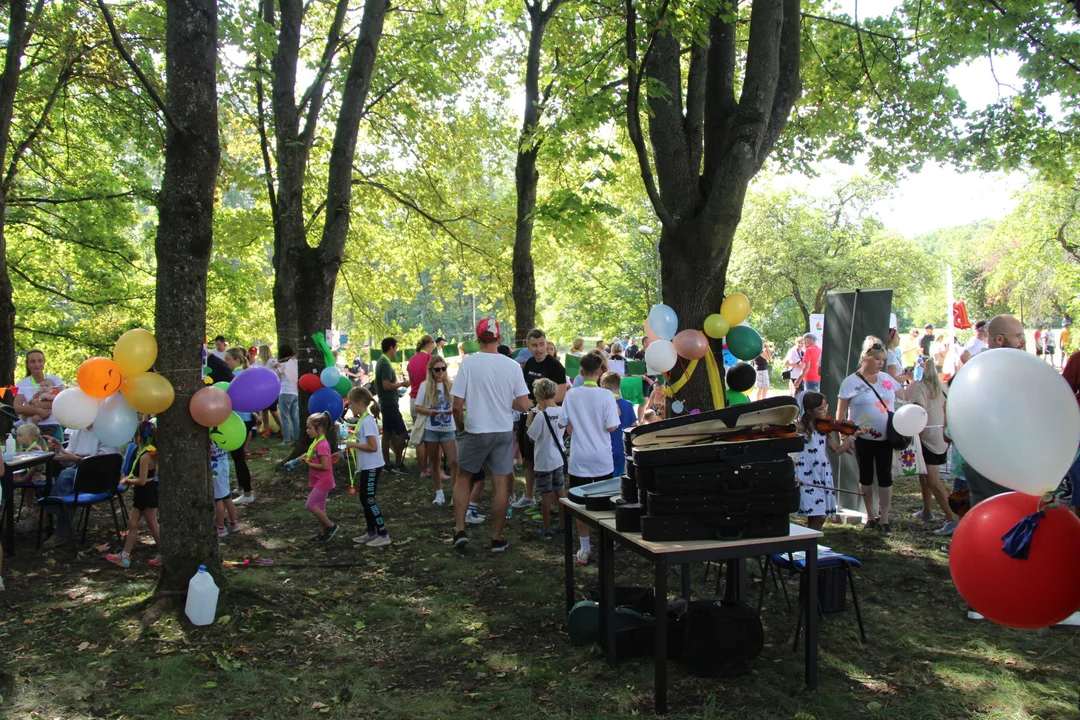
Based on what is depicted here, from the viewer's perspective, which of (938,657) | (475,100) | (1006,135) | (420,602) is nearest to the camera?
(938,657)

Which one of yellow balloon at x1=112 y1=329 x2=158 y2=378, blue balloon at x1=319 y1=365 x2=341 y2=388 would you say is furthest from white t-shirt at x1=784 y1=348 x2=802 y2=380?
yellow balloon at x1=112 y1=329 x2=158 y2=378

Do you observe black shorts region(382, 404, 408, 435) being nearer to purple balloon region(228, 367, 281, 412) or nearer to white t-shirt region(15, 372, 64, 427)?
white t-shirt region(15, 372, 64, 427)

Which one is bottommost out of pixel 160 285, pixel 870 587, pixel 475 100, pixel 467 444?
pixel 870 587

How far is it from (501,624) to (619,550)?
193cm

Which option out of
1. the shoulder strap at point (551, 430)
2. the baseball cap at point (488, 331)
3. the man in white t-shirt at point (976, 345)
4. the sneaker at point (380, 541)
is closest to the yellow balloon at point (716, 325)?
the shoulder strap at point (551, 430)

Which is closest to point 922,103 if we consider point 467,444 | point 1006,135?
point 1006,135

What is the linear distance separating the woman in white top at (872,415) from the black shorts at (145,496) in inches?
257

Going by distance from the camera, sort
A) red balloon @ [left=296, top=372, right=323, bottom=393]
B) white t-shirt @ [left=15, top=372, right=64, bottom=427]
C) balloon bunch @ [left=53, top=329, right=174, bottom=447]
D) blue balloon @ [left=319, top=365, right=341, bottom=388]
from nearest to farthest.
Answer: balloon bunch @ [left=53, top=329, right=174, bottom=447]
white t-shirt @ [left=15, top=372, right=64, bottom=427]
blue balloon @ [left=319, top=365, right=341, bottom=388]
red balloon @ [left=296, top=372, right=323, bottom=393]

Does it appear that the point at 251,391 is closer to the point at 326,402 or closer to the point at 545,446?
the point at 545,446

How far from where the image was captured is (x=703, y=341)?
6.73m

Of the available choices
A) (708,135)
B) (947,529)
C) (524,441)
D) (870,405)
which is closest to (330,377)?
(524,441)

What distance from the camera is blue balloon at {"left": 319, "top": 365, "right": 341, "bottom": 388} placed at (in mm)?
9953

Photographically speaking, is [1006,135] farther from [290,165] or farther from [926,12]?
[290,165]

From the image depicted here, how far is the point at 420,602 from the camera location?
5543 millimetres
